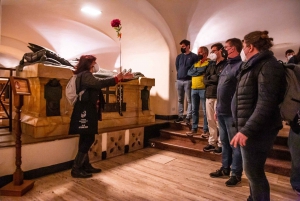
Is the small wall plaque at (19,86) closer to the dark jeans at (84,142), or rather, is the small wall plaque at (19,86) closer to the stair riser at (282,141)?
the dark jeans at (84,142)

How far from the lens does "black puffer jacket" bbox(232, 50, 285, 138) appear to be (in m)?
1.31

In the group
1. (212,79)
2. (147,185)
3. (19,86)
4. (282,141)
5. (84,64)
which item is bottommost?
(147,185)

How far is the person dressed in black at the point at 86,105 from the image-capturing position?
93.4 inches

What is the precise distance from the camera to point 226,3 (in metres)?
4.92

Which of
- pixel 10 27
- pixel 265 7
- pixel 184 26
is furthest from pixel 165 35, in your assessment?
pixel 10 27

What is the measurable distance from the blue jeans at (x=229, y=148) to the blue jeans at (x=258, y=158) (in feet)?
2.79

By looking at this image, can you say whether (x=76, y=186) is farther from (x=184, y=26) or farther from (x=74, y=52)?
(x=74, y=52)

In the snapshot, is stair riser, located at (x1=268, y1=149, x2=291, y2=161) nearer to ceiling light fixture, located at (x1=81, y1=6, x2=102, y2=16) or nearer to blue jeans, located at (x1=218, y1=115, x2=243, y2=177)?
blue jeans, located at (x1=218, y1=115, x2=243, y2=177)

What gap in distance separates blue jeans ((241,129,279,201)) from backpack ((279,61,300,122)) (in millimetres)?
138

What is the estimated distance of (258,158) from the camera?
54.1 inches

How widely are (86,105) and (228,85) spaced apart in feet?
5.39

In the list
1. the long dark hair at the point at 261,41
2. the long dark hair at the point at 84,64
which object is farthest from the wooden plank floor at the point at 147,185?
the long dark hair at the point at 261,41

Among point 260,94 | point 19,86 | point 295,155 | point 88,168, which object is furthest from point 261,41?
point 88,168

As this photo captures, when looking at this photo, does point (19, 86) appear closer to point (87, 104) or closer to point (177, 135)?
point (87, 104)
